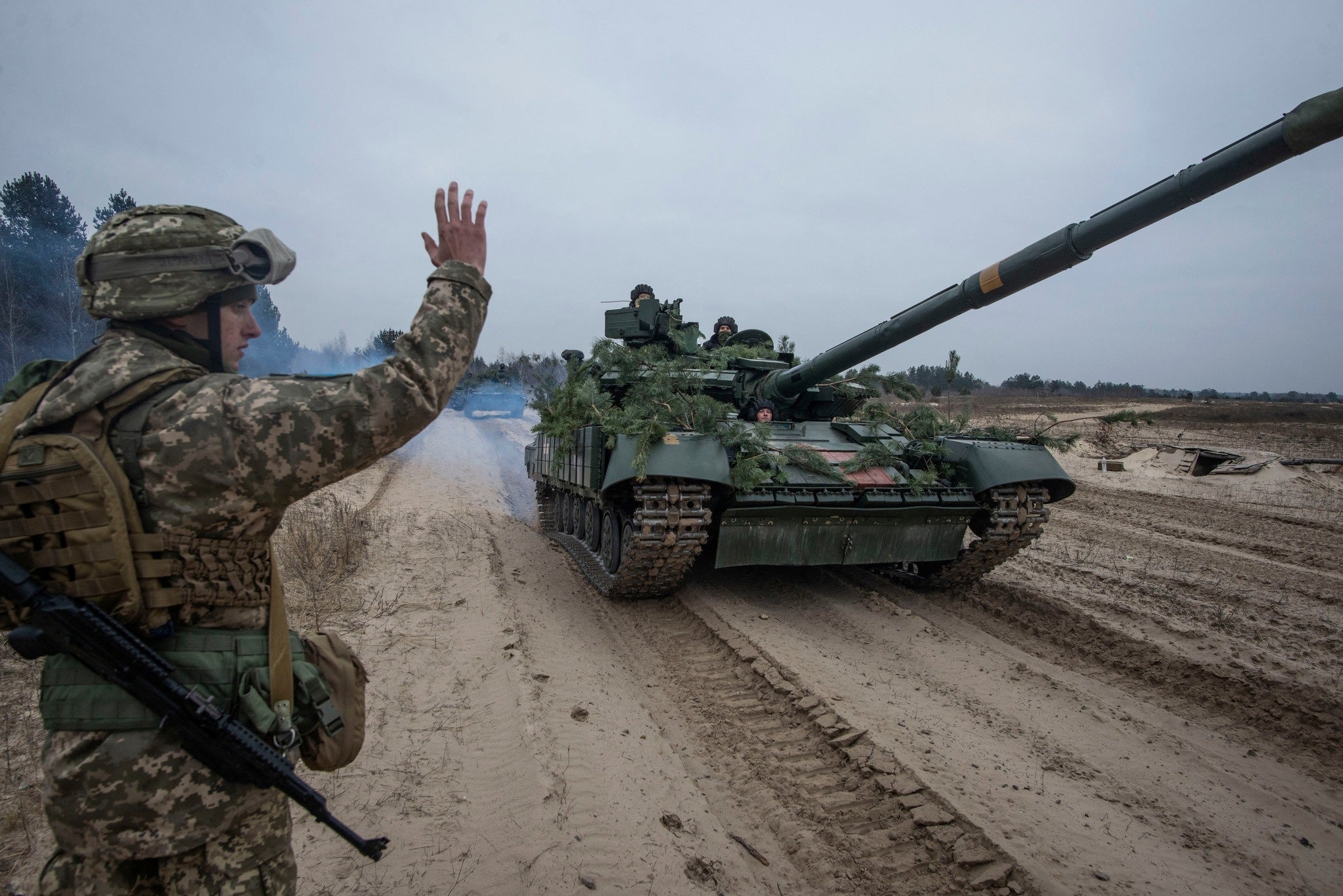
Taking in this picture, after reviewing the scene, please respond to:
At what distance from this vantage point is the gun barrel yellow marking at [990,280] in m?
5.03

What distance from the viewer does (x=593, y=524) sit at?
307 inches

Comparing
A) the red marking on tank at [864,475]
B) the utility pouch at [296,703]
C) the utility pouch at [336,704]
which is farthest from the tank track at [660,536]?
the utility pouch at [296,703]

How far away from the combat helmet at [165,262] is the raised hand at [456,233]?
1.21ft

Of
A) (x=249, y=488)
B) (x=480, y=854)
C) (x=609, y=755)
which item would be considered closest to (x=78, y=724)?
(x=249, y=488)

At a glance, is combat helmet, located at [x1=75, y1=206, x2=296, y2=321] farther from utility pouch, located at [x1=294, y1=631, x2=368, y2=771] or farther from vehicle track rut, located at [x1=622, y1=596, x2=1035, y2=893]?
vehicle track rut, located at [x1=622, y1=596, x2=1035, y2=893]

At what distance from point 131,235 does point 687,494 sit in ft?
14.1

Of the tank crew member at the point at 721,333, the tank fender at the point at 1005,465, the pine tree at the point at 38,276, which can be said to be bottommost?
the tank fender at the point at 1005,465

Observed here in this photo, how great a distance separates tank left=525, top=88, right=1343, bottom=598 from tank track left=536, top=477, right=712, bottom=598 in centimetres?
1

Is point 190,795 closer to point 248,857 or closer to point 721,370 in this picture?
point 248,857

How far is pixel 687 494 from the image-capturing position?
5.61 metres

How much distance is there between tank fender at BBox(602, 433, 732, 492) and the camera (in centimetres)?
543

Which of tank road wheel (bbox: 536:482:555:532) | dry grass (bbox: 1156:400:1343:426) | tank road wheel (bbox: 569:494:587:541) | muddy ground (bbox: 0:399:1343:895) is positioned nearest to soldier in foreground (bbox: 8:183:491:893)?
muddy ground (bbox: 0:399:1343:895)

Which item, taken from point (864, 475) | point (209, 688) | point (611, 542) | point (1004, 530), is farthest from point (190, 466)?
point (1004, 530)

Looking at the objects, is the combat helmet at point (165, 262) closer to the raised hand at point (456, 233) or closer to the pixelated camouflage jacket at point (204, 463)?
the pixelated camouflage jacket at point (204, 463)
